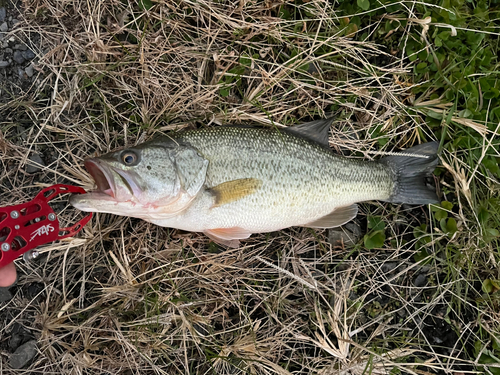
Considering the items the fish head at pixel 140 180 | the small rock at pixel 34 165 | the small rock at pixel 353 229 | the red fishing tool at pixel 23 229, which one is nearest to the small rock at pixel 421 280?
the small rock at pixel 353 229

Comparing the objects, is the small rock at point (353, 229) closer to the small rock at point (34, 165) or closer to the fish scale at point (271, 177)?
the fish scale at point (271, 177)

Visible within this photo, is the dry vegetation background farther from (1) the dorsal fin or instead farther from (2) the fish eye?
(2) the fish eye

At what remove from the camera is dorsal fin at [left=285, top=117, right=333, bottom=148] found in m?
3.11

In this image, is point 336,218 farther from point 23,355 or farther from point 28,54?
point 28,54

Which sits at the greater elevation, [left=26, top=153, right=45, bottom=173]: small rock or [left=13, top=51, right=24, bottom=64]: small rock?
[left=13, top=51, right=24, bottom=64]: small rock

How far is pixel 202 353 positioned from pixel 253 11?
321cm

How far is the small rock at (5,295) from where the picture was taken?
311cm

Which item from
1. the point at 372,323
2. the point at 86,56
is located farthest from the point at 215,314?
the point at 86,56

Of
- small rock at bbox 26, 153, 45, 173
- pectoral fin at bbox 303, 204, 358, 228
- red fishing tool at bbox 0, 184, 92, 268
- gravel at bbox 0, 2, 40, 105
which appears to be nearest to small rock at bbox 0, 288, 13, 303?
red fishing tool at bbox 0, 184, 92, 268

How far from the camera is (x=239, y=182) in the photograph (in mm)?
2752

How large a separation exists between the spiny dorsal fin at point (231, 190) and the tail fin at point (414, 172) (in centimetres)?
134

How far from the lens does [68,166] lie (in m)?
3.20

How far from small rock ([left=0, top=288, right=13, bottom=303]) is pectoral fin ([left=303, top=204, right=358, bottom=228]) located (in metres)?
2.76

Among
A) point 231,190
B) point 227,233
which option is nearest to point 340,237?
point 227,233
